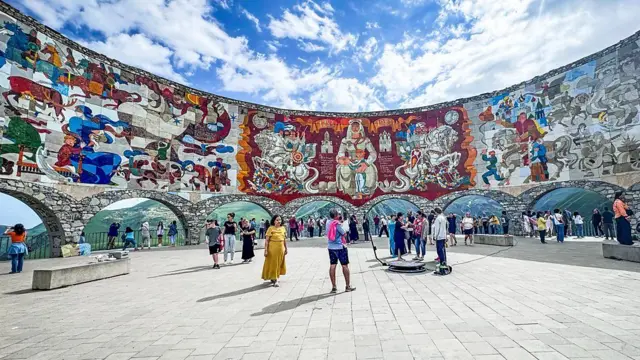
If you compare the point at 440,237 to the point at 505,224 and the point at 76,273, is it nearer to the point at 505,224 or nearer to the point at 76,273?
the point at 76,273

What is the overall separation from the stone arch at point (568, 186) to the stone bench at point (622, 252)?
1041 cm

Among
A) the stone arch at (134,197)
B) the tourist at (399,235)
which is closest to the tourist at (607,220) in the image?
the tourist at (399,235)

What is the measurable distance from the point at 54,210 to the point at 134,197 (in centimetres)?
375

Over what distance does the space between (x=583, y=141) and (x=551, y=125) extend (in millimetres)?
2116

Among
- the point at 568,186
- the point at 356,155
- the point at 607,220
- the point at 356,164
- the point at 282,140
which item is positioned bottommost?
the point at 607,220

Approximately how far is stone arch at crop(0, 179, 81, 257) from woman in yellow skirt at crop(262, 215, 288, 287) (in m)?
13.9

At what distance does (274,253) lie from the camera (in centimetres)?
686

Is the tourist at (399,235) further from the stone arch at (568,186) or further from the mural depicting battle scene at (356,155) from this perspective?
the stone arch at (568,186)

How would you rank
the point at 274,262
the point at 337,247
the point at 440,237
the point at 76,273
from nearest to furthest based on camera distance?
the point at 337,247 < the point at 274,262 < the point at 76,273 < the point at 440,237

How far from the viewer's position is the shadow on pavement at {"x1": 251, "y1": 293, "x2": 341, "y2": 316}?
474 centimetres

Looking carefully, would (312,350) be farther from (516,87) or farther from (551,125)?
(516,87)

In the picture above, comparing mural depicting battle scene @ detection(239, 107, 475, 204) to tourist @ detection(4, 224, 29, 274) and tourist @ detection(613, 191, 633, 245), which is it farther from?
tourist @ detection(4, 224, 29, 274)

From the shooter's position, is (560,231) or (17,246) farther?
(560,231)

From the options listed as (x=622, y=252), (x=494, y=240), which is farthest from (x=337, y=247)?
(x=494, y=240)
